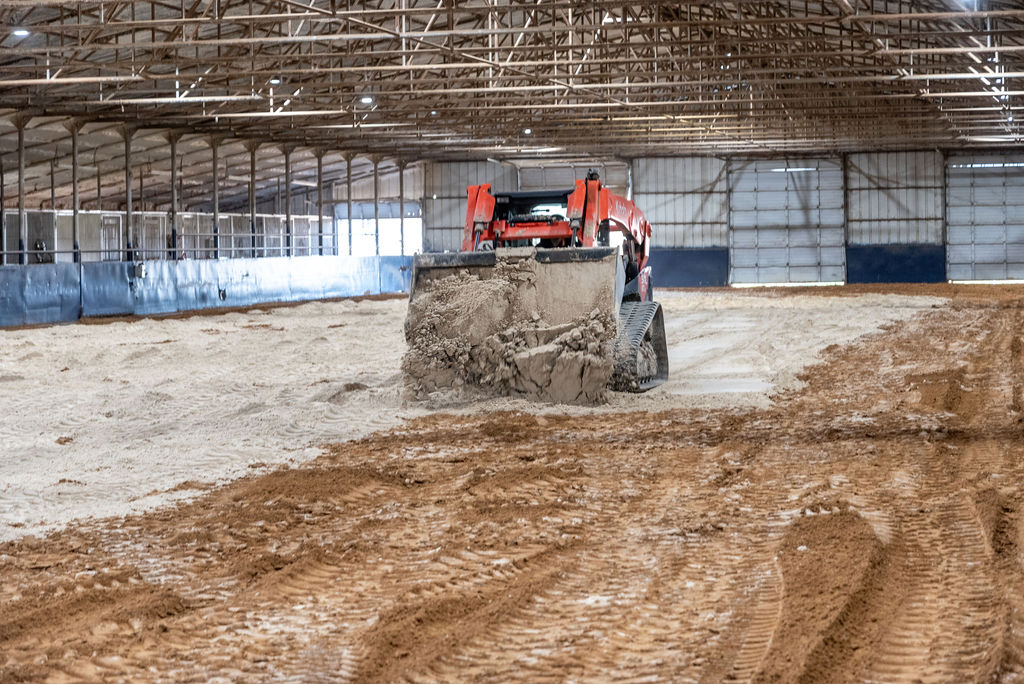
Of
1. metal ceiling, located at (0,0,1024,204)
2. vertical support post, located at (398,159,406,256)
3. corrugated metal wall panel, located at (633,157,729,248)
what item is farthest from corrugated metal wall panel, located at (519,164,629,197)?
vertical support post, located at (398,159,406,256)

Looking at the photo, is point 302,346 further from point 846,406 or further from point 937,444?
point 937,444

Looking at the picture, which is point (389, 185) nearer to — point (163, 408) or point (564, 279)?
point (564, 279)

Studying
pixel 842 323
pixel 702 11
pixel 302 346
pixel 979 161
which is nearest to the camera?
pixel 302 346

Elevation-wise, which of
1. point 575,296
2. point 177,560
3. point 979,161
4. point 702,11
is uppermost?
point 702,11

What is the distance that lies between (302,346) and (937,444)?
11.6 metres

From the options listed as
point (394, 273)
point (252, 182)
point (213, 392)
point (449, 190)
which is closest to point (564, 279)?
point (213, 392)

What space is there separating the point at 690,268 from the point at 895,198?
8.57 metres

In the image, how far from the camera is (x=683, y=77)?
32.3m

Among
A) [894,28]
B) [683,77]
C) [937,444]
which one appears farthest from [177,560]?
[683,77]

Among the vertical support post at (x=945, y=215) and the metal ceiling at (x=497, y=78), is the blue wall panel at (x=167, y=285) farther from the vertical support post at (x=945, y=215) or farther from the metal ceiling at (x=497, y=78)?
the vertical support post at (x=945, y=215)

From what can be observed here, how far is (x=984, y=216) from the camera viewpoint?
146 feet

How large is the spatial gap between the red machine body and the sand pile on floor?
2489 millimetres

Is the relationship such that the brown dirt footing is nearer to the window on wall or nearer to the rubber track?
the rubber track

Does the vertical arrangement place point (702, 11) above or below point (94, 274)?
above
